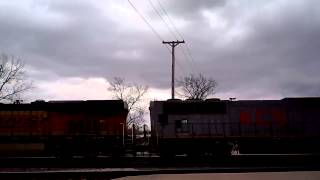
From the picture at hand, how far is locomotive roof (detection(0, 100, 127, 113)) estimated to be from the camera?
25.9 meters

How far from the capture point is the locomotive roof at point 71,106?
25.9 metres

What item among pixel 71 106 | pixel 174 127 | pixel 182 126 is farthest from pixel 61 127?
pixel 182 126

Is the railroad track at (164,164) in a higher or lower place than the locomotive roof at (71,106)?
lower

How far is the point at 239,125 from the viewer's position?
25141 millimetres

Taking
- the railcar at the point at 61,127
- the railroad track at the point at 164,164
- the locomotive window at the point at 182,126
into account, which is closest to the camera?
the railroad track at the point at 164,164

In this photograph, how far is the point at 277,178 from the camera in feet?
43.5

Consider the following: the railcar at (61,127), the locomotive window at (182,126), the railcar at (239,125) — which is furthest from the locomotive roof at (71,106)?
the locomotive window at (182,126)

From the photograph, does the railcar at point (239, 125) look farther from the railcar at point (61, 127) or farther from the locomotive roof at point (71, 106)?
the railcar at point (61, 127)

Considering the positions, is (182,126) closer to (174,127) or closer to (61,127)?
(174,127)

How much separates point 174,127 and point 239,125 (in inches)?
159

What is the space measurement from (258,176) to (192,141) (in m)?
9.83

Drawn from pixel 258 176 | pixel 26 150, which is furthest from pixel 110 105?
pixel 258 176

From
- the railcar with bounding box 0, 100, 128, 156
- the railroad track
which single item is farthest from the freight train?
the railroad track

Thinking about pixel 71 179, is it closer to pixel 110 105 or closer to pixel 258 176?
pixel 258 176
